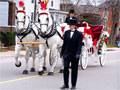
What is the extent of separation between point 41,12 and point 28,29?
1054 millimetres

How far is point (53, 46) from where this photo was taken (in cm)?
1287

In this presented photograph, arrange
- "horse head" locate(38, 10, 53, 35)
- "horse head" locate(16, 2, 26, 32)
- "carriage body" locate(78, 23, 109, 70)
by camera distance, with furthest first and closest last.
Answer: "carriage body" locate(78, 23, 109, 70) → "horse head" locate(16, 2, 26, 32) → "horse head" locate(38, 10, 53, 35)

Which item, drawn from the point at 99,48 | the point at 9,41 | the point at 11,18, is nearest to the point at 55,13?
the point at 11,18

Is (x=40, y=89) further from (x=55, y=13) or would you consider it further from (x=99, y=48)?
(x=55, y=13)

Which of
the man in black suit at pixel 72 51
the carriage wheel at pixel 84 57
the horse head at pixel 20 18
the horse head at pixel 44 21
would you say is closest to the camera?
the man in black suit at pixel 72 51

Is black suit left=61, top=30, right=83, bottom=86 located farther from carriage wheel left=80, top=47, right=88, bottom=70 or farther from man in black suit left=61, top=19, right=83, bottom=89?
carriage wheel left=80, top=47, right=88, bottom=70

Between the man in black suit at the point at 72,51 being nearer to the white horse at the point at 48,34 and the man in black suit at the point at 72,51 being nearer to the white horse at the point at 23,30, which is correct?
the white horse at the point at 48,34

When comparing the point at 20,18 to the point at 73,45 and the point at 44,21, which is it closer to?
the point at 44,21

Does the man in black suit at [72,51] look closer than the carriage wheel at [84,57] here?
Yes

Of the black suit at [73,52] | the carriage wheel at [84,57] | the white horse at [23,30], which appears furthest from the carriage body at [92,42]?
the black suit at [73,52]

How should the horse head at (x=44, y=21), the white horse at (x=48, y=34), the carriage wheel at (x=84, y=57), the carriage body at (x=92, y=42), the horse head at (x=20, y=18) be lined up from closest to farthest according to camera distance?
1. the horse head at (x=44, y=21)
2. the white horse at (x=48, y=34)
3. the horse head at (x=20, y=18)
4. the carriage wheel at (x=84, y=57)
5. the carriage body at (x=92, y=42)

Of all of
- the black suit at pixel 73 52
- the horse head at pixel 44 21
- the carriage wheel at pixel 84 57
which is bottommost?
the carriage wheel at pixel 84 57

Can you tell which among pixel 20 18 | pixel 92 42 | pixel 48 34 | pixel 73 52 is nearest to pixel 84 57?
pixel 92 42

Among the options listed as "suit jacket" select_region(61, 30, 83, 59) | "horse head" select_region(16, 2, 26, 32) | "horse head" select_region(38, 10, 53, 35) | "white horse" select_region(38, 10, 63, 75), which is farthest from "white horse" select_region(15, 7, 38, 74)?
"suit jacket" select_region(61, 30, 83, 59)
